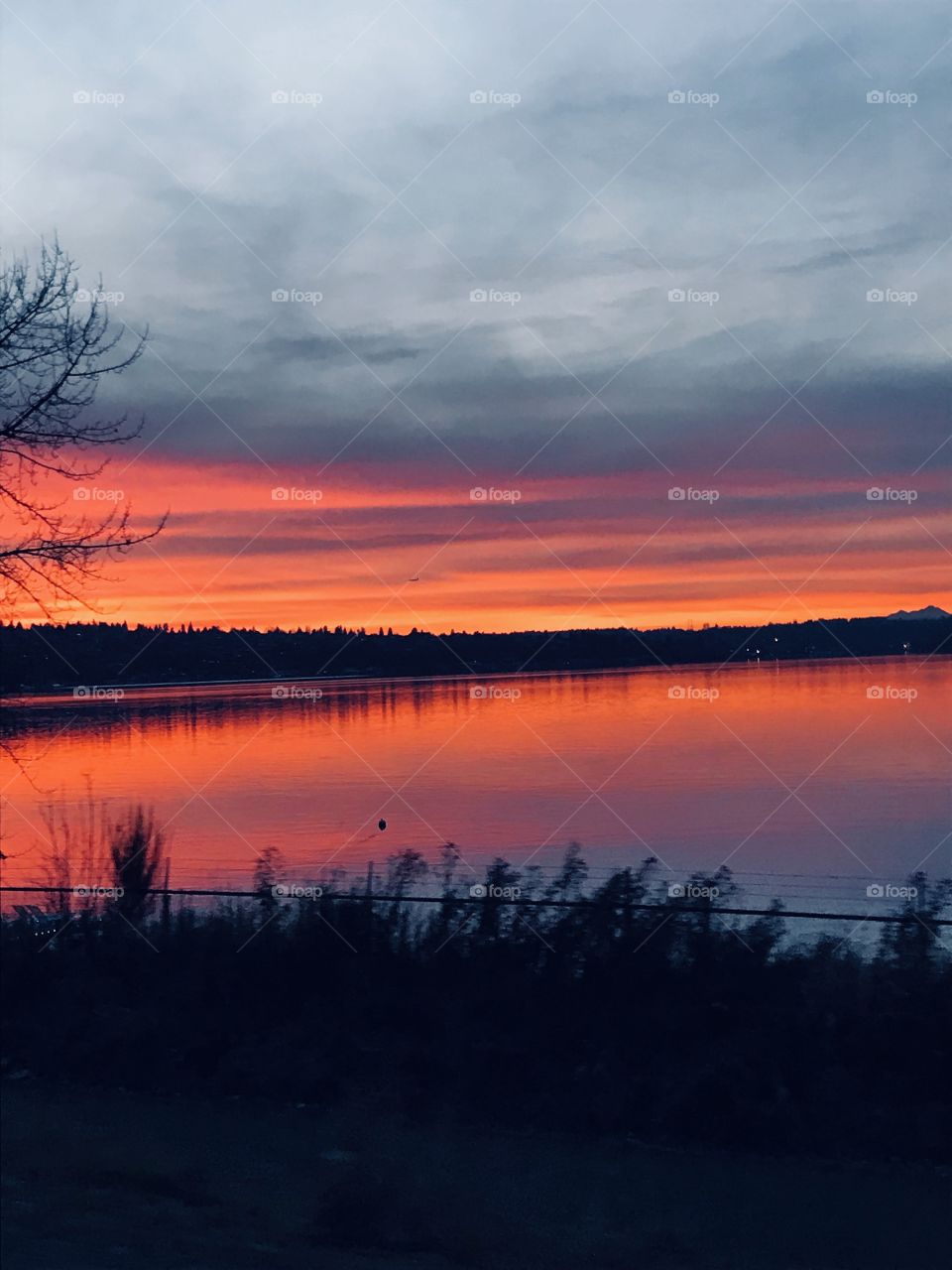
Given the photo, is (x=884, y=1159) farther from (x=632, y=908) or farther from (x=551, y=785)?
(x=551, y=785)

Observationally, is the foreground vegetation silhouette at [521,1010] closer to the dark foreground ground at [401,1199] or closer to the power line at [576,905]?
the power line at [576,905]

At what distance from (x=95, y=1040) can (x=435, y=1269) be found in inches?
226

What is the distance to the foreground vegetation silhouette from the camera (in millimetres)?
10531

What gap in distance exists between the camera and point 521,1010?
11656 mm

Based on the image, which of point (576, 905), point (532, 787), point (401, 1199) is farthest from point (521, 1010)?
point (532, 787)

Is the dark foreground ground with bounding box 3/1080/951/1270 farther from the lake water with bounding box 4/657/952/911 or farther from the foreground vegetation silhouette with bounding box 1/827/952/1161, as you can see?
the lake water with bounding box 4/657/952/911

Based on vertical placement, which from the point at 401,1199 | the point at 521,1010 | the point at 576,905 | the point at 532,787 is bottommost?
the point at 401,1199

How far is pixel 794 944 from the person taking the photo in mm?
12031

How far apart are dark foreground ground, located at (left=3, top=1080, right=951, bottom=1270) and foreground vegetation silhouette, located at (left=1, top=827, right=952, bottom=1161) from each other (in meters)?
0.39

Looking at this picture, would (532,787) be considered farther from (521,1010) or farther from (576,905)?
(521,1010)

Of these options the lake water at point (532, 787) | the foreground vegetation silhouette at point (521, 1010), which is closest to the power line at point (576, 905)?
the foreground vegetation silhouette at point (521, 1010)

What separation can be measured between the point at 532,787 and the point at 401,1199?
2511 cm

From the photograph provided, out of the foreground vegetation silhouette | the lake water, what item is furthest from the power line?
the lake water

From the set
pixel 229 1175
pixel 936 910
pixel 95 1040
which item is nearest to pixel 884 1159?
pixel 936 910
